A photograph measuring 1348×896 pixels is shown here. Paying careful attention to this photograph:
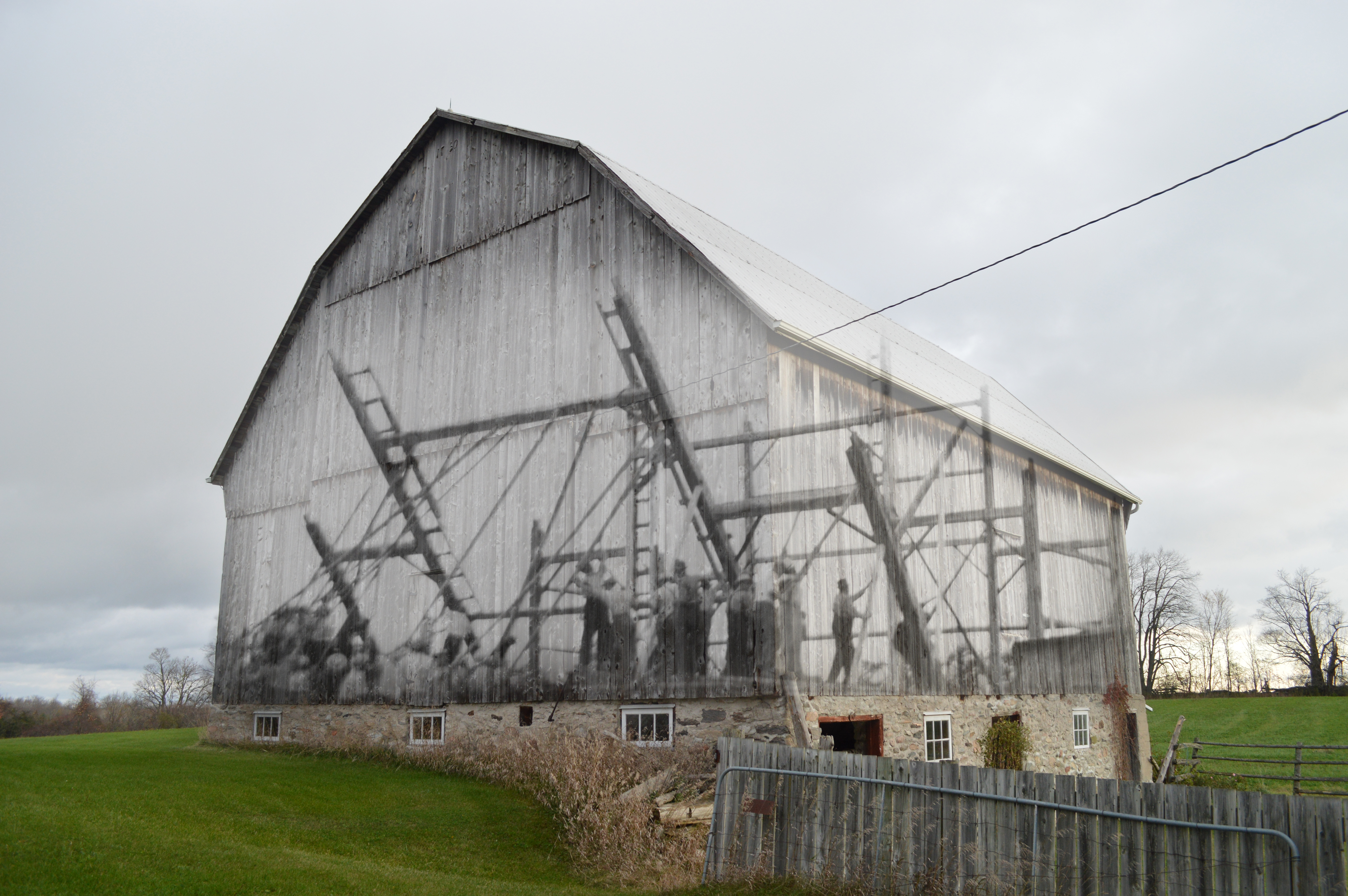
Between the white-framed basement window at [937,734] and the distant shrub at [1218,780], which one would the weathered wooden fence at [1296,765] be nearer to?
the distant shrub at [1218,780]

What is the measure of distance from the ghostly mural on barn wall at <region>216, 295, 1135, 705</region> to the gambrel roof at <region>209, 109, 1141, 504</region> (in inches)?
22.5

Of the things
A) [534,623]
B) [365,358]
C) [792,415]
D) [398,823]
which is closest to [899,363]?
[792,415]

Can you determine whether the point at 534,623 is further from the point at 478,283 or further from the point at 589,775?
the point at 478,283

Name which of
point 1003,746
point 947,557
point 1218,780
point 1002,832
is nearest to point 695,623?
point 947,557

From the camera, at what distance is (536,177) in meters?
17.5

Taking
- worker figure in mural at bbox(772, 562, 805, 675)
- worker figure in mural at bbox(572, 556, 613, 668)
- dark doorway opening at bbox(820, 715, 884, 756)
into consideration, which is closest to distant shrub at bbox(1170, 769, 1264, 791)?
dark doorway opening at bbox(820, 715, 884, 756)

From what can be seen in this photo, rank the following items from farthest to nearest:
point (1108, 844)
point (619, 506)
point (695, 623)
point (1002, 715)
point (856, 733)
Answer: point (1002, 715) → point (856, 733) → point (619, 506) → point (695, 623) → point (1108, 844)

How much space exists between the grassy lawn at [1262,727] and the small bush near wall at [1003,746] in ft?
28.3

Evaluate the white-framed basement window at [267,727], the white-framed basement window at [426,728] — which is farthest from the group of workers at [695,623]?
the white-framed basement window at [267,727]

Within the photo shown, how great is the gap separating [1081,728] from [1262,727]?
73.4ft

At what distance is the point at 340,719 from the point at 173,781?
568 cm

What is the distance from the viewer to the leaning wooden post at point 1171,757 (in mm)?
23627

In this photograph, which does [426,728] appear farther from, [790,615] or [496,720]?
[790,615]

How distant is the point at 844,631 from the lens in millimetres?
14031
